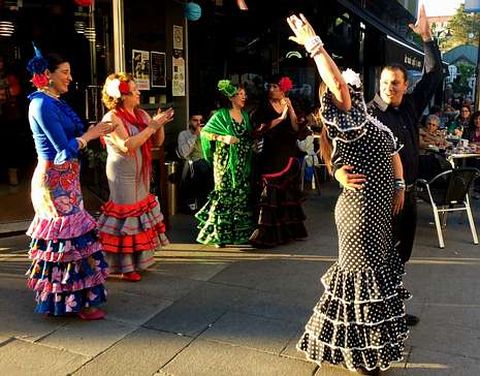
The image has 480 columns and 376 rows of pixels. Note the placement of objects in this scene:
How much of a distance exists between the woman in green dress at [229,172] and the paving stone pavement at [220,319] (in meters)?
0.20

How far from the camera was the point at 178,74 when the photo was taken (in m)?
8.22

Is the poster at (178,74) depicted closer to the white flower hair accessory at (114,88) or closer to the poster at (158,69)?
the poster at (158,69)

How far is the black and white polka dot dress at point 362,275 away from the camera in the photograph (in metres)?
3.09

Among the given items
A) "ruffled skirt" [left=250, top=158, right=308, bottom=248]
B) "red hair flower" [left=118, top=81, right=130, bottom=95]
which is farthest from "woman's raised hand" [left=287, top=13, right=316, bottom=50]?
"ruffled skirt" [left=250, top=158, right=308, bottom=248]

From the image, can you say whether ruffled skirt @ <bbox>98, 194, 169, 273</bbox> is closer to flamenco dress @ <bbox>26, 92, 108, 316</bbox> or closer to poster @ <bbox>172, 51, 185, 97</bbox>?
flamenco dress @ <bbox>26, 92, 108, 316</bbox>

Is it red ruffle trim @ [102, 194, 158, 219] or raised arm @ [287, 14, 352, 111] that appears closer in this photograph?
raised arm @ [287, 14, 352, 111]

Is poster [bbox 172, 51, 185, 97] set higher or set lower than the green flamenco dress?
higher

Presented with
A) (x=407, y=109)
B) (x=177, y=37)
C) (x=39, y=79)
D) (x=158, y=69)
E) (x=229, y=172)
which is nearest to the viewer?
(x=39, y=79)

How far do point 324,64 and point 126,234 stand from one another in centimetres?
254

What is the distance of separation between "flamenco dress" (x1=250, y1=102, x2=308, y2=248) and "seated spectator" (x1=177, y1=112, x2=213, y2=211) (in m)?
1.43

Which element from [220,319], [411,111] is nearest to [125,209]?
[220,319]

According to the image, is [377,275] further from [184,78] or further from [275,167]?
[184,78]

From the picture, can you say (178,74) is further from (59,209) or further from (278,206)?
(59,209)

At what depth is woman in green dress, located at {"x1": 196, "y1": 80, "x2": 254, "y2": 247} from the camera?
579 centimetres
